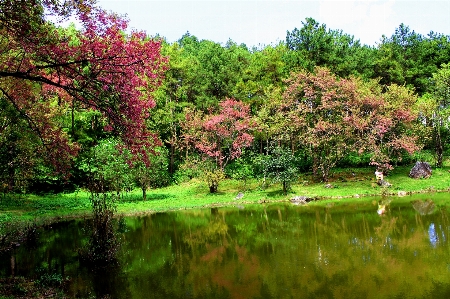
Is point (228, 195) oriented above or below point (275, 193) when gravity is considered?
above

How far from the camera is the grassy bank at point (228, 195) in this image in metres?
A: 23.2

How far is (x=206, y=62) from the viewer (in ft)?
152

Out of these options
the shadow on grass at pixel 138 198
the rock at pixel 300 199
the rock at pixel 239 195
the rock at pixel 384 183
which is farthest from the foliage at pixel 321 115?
the shadow on grass at pixel 138 198

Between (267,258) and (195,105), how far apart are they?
32803 millimetres

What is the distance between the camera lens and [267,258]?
1230cm

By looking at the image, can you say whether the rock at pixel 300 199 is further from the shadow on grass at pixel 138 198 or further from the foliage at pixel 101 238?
the foliage at pixel 101 238

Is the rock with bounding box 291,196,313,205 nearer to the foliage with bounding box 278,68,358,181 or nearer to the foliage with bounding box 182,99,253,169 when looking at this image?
the foliage with bounding box 278,68,358,181

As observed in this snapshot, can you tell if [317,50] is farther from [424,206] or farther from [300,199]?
[424,206]

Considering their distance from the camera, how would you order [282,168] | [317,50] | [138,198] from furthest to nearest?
[317,50]
[138,198]
[282,168]

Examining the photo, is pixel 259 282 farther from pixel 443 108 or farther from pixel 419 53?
pixel 419 53

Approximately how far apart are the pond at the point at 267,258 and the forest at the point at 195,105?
2976 mm

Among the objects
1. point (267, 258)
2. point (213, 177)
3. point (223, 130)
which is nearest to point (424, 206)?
point (267, 258)

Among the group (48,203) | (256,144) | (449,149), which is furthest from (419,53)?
(48,203)

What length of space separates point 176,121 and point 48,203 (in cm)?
1866
